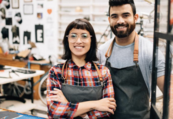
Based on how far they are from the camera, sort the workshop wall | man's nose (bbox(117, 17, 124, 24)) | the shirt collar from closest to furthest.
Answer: the shirt collar, man's nose (bbox(117, 17, 124, 24)), the workshop wall

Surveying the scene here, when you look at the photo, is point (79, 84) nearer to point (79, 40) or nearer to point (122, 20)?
point (79, 40)

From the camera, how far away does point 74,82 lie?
4.46 feet

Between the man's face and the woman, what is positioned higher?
the man's face

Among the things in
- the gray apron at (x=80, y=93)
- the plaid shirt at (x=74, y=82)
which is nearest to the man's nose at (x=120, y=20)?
the plaid shirt at (x=74, y=82)

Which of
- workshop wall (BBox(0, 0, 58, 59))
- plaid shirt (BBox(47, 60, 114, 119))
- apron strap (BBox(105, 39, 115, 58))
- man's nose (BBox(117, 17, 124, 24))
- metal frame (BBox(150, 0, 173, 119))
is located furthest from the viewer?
workshop wall (BBox(0, 0, 58, 59))

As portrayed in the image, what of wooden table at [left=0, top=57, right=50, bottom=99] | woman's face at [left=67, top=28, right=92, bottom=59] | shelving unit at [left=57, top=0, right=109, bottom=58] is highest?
shelving unit at [left=57, top=0, right=109, bottom=58]

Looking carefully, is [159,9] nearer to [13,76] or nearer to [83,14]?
[13,76]

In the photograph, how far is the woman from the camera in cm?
129

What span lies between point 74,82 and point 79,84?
0.04 meters

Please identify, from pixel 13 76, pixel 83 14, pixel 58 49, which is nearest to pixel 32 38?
pixel 58 49

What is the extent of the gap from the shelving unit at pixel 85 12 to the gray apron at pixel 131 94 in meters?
3.42

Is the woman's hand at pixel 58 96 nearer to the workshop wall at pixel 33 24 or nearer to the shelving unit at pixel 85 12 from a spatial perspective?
the shelving unit at pixel 85 12

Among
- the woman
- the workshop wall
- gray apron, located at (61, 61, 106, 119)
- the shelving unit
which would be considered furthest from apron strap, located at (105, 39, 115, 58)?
the workshop wall

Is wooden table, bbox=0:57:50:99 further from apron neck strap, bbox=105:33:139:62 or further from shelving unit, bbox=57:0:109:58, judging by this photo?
apron neck strap, bbox=105:33:139:62
